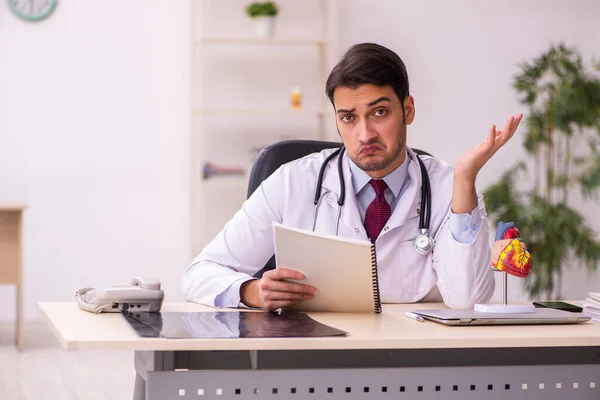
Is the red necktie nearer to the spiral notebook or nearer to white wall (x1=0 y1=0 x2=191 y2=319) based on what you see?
the spiral notebook

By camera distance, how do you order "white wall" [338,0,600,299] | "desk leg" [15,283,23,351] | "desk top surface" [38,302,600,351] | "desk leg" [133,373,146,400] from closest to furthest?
"desk top surface" [38,302,600,351] → "desk leg" [133,373,146,400] → "desk leg" [15,283,23,351] → "white wall" [338,0,600,299]

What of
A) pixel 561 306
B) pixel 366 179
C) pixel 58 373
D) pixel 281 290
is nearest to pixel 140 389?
pixel 281 290

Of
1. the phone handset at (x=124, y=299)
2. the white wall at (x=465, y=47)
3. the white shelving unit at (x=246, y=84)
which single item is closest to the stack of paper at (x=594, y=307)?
the phone handset at (x=124, y=299)

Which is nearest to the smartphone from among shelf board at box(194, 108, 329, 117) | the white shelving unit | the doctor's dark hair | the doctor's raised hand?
the doctor's raised hand

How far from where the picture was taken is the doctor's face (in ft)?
6.53

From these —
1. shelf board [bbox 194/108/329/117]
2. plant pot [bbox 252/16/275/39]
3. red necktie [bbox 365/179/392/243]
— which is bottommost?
red necktie [bbox 365/179/392/243]

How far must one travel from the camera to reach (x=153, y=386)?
1.34 meters

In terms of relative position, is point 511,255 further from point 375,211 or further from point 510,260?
point 375,211

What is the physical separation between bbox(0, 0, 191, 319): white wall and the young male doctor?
2998 mm

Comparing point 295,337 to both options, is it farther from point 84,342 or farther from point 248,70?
point 248,70

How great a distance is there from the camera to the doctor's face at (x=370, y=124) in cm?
199

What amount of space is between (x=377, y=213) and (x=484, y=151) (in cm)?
40

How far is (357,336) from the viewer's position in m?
1.36

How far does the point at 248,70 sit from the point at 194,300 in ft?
11.0
